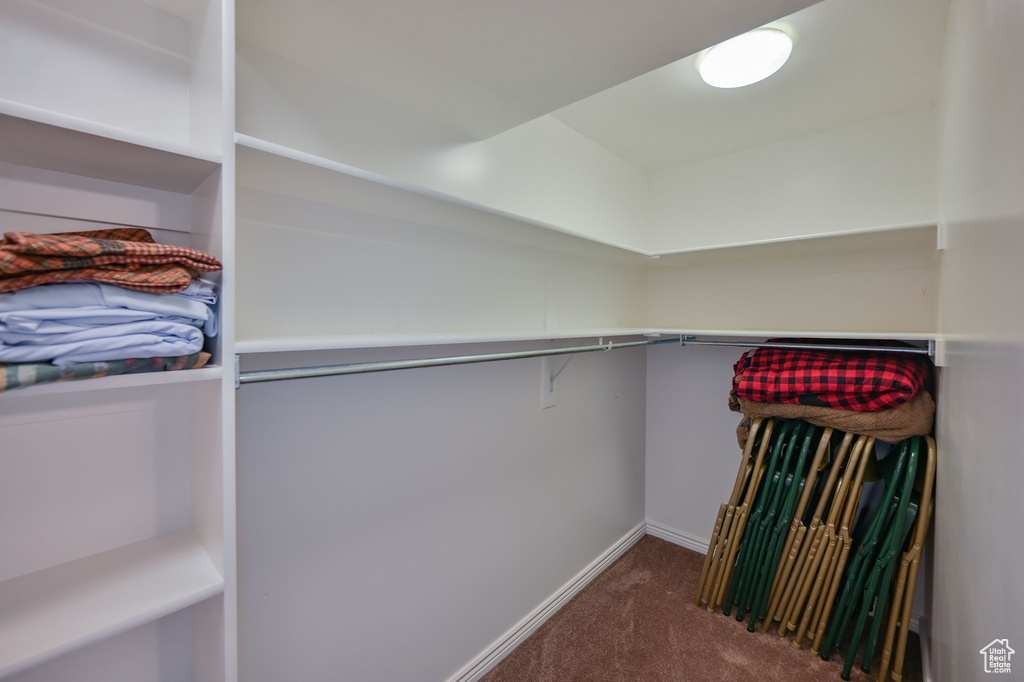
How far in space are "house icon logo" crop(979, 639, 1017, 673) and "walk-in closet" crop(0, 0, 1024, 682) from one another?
0.06 feet

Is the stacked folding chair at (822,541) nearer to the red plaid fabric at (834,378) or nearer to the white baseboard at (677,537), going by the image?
the red plaid fabric at (834,378)

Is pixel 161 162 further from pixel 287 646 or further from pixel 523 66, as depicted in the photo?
pixel 287 646

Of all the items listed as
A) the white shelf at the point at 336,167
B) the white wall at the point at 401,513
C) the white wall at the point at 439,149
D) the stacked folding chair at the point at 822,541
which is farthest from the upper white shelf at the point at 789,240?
the stacked folding chair at the point at 822,541

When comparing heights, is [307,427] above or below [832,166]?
below

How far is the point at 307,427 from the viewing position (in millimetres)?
1143

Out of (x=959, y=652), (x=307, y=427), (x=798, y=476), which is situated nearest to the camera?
(x=959, y=652)

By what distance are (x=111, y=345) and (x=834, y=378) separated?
2200mm

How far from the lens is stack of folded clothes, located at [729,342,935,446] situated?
1614 millimetres

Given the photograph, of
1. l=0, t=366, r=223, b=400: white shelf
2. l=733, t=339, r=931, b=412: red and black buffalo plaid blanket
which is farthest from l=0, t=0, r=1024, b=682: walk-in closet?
l=733, t=339, r=931, b=412: red and black buffalo plaid blanket

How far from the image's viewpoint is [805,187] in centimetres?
207

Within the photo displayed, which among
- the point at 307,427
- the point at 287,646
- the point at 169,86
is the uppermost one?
the point at 169,86

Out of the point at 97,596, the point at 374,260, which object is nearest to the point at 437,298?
the point at 374,260

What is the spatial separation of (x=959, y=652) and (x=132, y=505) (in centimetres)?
194

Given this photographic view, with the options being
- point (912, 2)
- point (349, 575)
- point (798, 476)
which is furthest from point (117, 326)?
point (798, 476)
